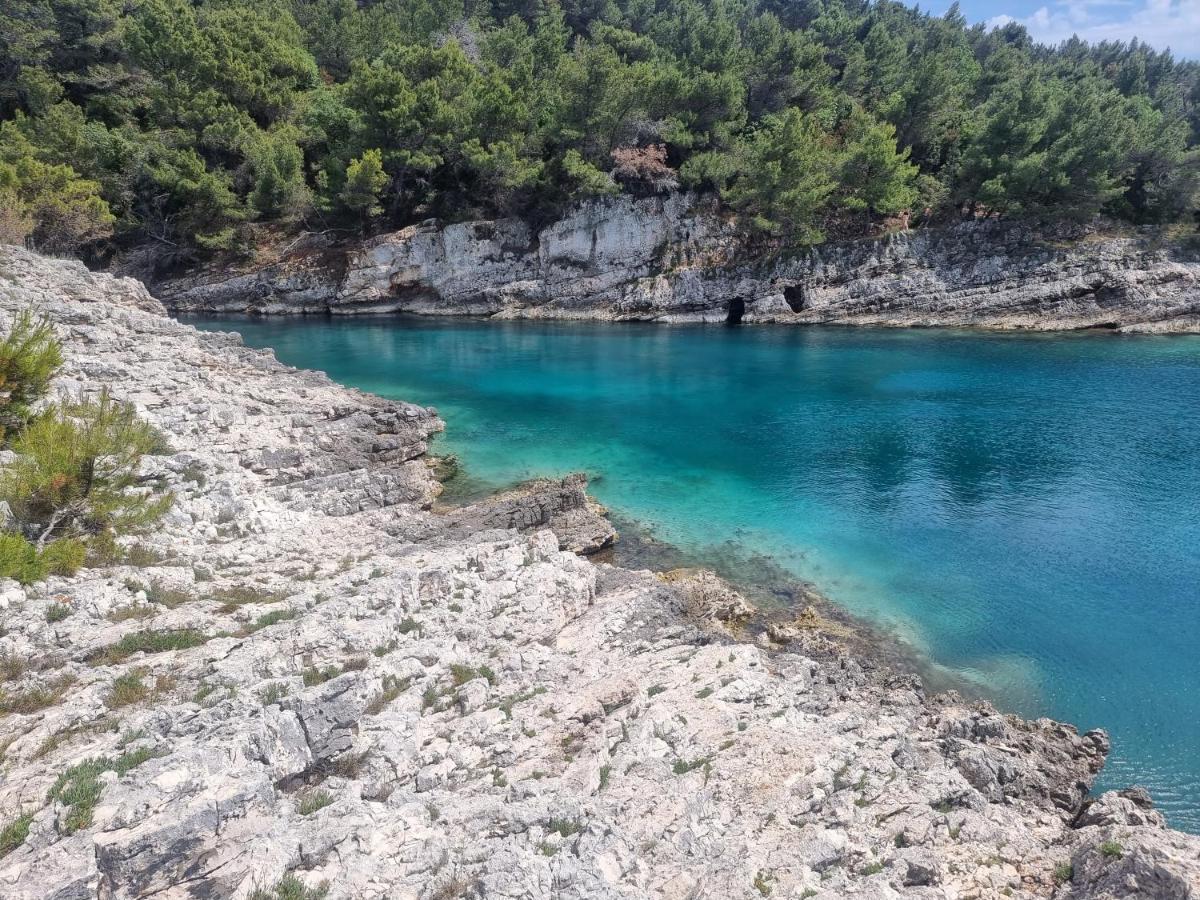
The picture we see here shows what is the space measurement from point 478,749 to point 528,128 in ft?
201

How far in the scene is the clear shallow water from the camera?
15.0 m

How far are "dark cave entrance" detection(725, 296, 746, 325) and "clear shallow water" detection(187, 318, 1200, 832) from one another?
9.36 meters

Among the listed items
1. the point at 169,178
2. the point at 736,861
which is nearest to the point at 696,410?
the point at 736,861

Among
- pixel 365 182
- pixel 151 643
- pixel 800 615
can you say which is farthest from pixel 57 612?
pixel 365 182

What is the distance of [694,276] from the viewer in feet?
197

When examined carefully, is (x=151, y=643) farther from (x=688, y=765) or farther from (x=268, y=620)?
(x=688, y=765)

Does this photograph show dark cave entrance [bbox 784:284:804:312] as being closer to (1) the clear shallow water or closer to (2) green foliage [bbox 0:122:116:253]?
(1) the clear shallow water

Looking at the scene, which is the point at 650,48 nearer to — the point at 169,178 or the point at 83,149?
the point at 169,178

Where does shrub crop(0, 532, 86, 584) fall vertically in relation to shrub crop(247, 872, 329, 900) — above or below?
above

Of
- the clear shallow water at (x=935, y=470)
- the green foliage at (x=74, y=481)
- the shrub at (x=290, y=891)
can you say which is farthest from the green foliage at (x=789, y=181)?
the shrub at (x=290, y=891)

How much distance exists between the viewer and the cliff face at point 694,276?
52.7 meters

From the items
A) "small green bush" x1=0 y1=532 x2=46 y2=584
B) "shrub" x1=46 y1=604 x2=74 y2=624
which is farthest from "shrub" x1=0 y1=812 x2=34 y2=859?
"small green bush" x1=0 y1=532 x2=46 y2=584

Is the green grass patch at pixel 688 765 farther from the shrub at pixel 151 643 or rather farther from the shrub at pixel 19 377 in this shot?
the shrub at pixel 19 377

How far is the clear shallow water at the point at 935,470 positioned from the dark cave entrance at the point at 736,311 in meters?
9.36
